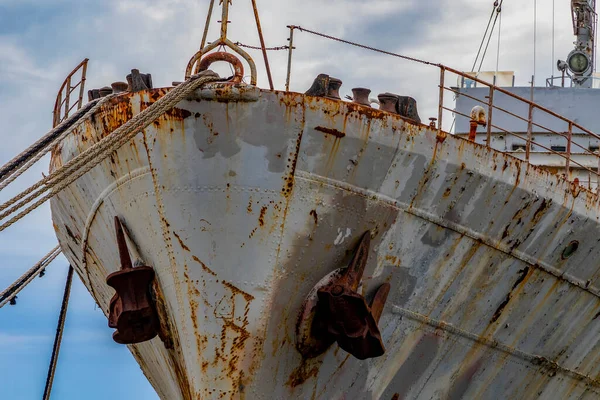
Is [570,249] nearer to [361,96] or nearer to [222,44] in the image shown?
[361,96]

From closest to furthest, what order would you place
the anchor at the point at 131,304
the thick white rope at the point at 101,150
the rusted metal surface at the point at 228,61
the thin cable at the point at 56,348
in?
the thick white rope at the point at 101,150, the rusted metal surface at the point at 228,61, the anchor at the point at 131,304, the thin cable at the point at 56,348

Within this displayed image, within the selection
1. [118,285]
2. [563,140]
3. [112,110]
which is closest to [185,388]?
[118,285]

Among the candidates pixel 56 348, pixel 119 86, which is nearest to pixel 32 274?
pixel 56 348

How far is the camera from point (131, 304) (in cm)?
1100

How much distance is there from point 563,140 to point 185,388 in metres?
7.60

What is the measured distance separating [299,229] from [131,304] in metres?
1.75

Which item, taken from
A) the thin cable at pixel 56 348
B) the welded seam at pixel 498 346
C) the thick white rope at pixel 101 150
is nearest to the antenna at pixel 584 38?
the welded seam at pixel 498 346

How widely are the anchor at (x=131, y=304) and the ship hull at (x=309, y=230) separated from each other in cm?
16

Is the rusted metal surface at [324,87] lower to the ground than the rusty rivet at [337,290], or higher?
higher

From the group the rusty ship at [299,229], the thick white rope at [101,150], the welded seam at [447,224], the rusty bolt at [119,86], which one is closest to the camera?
the thick white rope at [101,150]

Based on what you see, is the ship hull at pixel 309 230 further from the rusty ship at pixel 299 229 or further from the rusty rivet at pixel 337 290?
the rusty rivet at pixel 337 290

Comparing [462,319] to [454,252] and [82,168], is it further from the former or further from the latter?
[82,168]

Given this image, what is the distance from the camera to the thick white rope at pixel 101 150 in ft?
30.9

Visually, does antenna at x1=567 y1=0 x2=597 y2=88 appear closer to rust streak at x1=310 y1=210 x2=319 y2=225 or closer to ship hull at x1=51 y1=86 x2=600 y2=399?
ship hull at x1=51 y1=86 x2=600 y2=399
